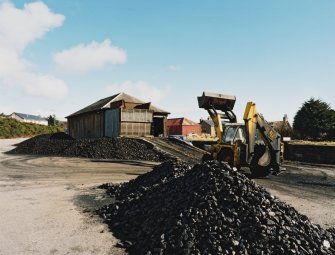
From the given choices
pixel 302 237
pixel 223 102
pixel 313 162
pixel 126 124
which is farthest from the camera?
pixel 126 124

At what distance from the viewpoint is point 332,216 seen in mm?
9516

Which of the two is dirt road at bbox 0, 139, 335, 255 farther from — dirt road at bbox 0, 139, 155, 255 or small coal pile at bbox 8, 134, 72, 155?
small coal pile at bbox 8, 134, 72, 155

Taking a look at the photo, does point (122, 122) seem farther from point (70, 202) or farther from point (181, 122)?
point (181, 122)

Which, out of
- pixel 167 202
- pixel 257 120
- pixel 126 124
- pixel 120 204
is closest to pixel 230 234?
pixel 167 202

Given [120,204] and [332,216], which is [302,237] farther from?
[120,204]

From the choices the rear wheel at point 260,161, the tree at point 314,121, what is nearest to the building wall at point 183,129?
the tree at point 314,121

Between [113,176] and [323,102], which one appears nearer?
[113,176]

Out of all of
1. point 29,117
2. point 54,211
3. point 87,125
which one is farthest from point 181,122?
point 29,117

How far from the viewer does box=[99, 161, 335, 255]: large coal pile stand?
255 inches

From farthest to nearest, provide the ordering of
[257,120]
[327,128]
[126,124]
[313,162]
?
[327,128] < [126,124] < [313,162] < [257,120]

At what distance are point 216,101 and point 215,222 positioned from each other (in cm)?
967

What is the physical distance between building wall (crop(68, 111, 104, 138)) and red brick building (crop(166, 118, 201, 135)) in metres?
31.8

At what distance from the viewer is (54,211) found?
996 centimetres

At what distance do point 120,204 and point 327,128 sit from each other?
3434 centimetres
